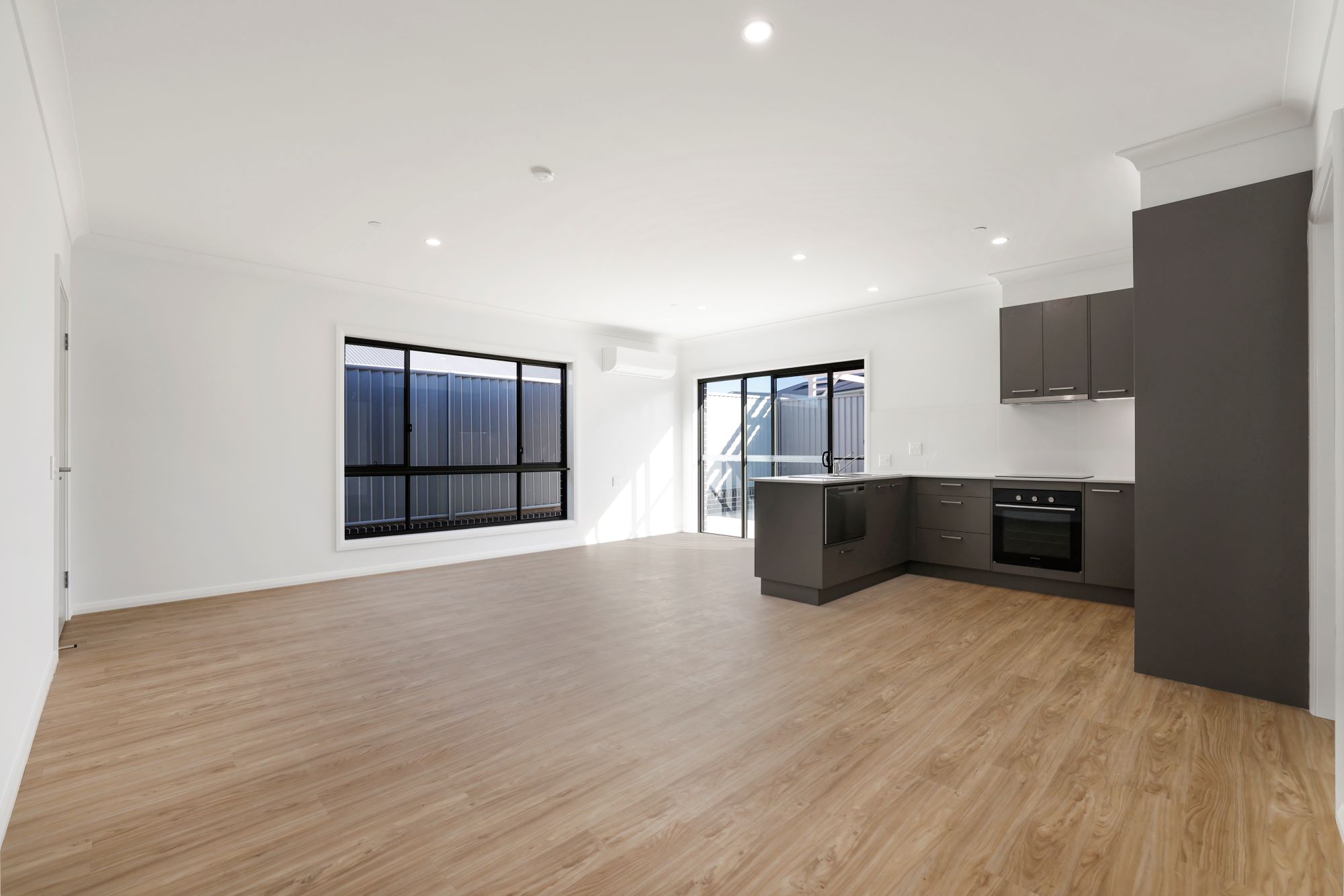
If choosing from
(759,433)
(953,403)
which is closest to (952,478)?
(953,403)

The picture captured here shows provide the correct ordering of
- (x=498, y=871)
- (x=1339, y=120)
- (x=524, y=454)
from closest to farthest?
(x=498, y=871) → (x=1339, y=120) → (x=524, y=454)

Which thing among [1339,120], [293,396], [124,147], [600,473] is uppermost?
[124,147]

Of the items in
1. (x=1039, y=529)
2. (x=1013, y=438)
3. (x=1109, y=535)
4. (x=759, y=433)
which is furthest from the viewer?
(x=759, y=433)

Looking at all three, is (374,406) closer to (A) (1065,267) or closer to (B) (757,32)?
(B) (757,32)

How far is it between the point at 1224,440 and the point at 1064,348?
2421mm

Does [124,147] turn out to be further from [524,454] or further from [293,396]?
[524,454]

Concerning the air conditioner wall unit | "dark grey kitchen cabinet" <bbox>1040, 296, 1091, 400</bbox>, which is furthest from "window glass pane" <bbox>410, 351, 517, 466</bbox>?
"dark grey kitchen cabinet" <bbox>1040, 296, 1091, 400</bbox>

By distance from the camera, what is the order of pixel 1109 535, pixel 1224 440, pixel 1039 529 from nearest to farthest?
pixel 1224 440
pixel 1109 535
pixel 1039 529

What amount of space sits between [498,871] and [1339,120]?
3.22 metres

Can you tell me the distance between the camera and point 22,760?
2.19 meters

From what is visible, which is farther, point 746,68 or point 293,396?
point 293,396

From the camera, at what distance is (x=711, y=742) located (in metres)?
2.38

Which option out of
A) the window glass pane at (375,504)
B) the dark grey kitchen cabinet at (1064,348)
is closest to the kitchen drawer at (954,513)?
the dark grey kitchen cabinet at (1064,348)

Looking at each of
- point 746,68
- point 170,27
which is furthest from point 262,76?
point 746,68
